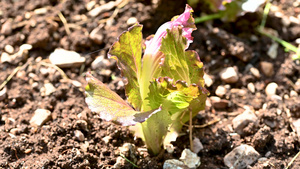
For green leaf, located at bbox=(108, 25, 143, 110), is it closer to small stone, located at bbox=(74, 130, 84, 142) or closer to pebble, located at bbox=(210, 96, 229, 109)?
small stone, located at bbox=(74, 130, 84, 142)

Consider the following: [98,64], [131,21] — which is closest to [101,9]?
[131,21]

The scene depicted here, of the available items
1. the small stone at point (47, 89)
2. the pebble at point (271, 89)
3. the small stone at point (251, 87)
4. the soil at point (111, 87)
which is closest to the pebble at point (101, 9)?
the soil at point (111, 87)

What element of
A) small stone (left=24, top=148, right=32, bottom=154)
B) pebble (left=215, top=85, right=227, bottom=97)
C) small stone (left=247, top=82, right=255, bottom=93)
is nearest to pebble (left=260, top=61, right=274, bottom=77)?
small stone (left=247, top=82, right=255, bottom=93)

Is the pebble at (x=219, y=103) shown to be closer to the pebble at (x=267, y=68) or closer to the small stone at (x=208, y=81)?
the small stone at (x=208, y=81)

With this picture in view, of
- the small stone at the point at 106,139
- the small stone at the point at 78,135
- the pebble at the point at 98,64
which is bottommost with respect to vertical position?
the small stone at the point at 106,139

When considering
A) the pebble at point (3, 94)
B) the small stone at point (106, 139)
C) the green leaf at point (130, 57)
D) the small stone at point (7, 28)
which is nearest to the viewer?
the green leaf at point (130, 57)

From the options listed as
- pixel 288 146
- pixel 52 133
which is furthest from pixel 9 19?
pixel 288 146

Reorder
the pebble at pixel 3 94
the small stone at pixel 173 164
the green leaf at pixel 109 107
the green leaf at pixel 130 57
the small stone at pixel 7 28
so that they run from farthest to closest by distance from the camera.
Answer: the small stone at pixel 7 28
the pebble at pixel 3 94
the small stone at pixel 173 164
the green leaf at pixel 130 57
the green leaf at pixel 109 107

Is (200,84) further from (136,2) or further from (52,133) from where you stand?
(136,2)
